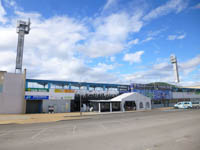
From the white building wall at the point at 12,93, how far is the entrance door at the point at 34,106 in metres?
3.04

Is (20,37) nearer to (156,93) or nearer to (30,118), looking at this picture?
(30,118)

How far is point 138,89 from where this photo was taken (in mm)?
49812

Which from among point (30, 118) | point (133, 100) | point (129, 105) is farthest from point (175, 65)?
point (30, 118)

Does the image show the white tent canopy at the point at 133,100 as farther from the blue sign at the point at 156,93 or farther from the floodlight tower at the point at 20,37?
the floodlight tower at the point at 20,37

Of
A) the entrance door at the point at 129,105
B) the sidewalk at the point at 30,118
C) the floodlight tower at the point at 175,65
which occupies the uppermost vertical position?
the floodlight tower at the point at 175,65

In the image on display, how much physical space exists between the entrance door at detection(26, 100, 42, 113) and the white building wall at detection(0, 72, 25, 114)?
304 cm

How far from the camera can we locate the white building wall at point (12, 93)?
31500mm

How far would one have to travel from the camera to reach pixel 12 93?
32.3 metres

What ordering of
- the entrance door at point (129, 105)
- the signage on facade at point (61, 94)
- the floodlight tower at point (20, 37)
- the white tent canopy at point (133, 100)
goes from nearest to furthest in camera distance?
the signage on facade at point (61, 94) < the white tent canopy at point (133, 100) < the entrance door at point (129, 105) < the floodlight tower at point (20, 37)

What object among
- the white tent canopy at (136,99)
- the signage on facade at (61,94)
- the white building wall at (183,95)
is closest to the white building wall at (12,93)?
the signage on facade at (61,94)

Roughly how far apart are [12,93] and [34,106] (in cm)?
606

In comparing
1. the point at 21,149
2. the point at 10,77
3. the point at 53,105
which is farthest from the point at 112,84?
the point at 21,149

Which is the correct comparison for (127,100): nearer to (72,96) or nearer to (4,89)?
(72,96)

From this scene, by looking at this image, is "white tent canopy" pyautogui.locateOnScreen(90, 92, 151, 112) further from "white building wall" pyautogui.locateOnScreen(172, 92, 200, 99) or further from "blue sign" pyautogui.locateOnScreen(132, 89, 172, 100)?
"white building wall" pyautogui.locateOnScreen(172, 92, 200, 99)
